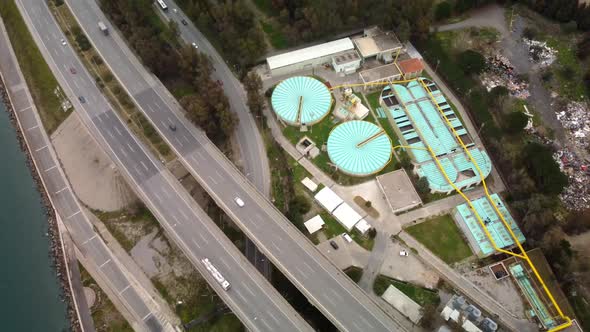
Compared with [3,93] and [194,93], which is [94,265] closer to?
[194,93]

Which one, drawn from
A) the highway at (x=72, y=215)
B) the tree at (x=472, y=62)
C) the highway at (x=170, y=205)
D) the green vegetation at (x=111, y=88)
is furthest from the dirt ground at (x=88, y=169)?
the tree at (x=472, y=62)

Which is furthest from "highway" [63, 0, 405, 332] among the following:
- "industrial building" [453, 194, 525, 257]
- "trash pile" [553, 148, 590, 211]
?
"trash pile" [553, 148, 590, 211]

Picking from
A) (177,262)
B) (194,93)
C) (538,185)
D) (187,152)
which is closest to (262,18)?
(194,93)

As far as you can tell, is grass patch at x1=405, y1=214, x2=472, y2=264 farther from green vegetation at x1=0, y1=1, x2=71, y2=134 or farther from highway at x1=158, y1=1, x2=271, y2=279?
green vegetation at x1=0, y1=1, x2=71, y2=134

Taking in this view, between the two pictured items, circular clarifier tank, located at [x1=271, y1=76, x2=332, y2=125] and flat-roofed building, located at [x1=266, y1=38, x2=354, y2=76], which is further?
flat-roofed building, located at [x1=266, y1=38, x2=354, y2=76]

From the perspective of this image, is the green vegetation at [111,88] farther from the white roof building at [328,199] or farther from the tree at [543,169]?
the tree at [543,169]

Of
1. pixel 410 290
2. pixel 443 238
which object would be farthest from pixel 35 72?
pixel 443 238
